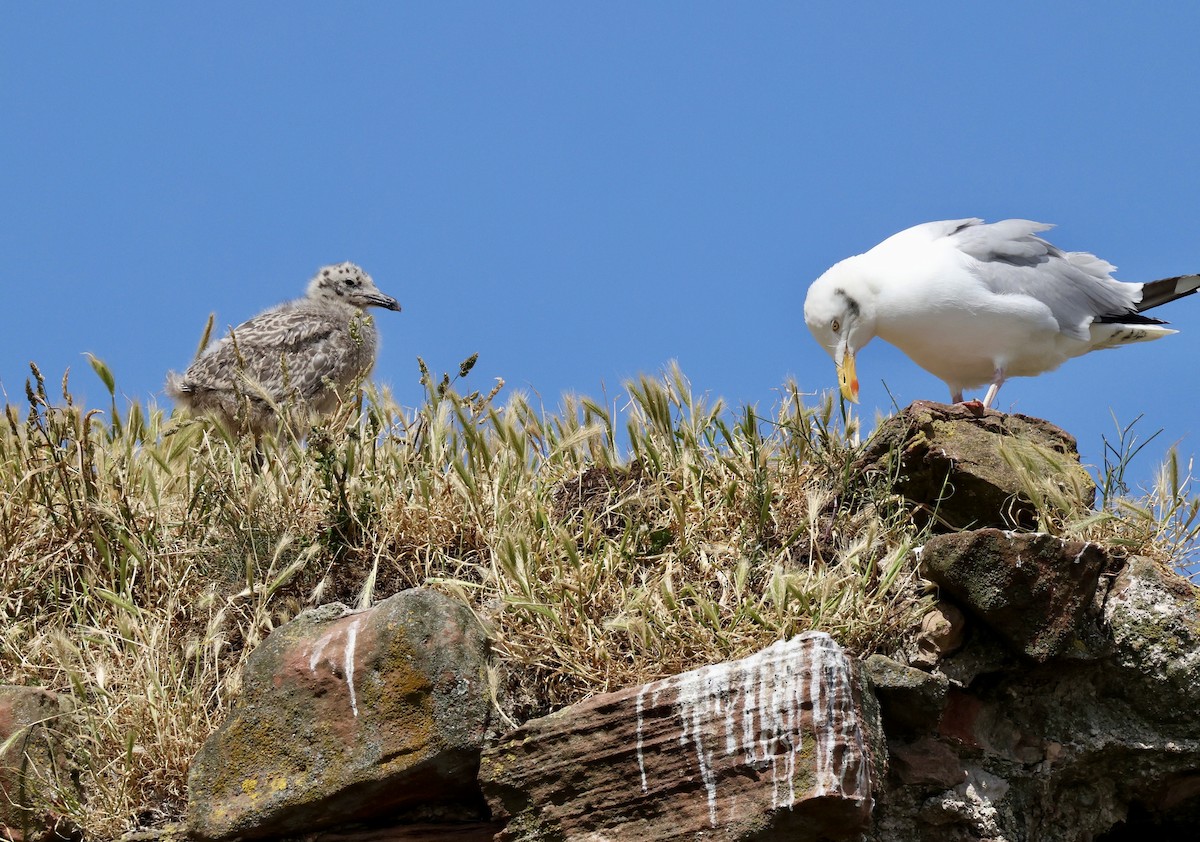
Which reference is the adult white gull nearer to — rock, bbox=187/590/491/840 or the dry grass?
the dry grass

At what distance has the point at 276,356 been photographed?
8477mm

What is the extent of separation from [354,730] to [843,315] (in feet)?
13.7

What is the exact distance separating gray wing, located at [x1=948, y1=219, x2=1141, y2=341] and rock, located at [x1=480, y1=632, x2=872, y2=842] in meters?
3.75

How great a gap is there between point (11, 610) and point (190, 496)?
97 cm

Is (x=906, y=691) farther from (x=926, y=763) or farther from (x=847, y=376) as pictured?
(x=847, y=376)

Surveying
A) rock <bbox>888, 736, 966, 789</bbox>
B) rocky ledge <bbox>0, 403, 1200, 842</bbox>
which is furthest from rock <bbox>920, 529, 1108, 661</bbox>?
rock <bbox>888, 736, 966, 789</bbox>

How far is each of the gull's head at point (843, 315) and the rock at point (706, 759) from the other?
360cm

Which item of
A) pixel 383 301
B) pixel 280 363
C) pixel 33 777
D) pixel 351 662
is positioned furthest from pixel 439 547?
pixel 383 301

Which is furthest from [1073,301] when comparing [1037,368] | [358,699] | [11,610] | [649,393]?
[11,610]

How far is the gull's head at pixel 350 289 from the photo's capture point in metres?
9.52

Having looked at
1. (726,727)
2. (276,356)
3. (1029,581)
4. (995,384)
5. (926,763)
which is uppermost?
(276,356)

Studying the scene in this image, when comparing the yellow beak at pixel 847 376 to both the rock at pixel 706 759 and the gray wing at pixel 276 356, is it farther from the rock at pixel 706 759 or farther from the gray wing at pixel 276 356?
the rock at pixel 706 759

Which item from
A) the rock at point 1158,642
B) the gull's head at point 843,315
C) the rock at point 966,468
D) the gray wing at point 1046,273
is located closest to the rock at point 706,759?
the rock at point 1158,642

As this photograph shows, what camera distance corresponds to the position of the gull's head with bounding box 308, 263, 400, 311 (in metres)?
9.52
